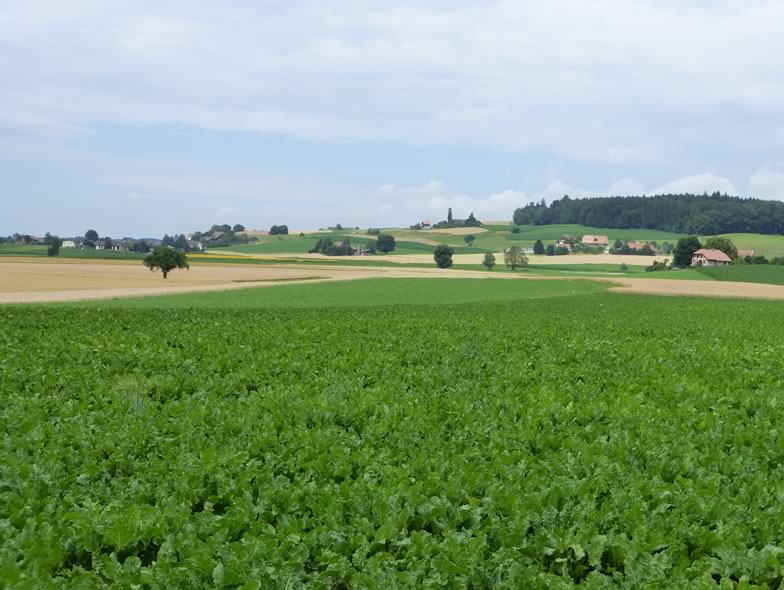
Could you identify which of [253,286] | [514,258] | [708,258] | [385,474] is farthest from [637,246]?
[385,474]

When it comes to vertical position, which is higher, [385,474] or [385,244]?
[385,244]

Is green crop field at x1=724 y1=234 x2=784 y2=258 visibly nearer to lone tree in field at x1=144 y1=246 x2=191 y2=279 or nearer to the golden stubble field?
the golden stubble field

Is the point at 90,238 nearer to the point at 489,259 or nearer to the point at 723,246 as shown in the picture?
the point at 489,259

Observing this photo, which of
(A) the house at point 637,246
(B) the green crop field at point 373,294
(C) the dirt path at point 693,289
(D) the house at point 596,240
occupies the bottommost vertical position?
(C) the dirt path at point 693,289

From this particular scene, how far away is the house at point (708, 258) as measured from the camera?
129m

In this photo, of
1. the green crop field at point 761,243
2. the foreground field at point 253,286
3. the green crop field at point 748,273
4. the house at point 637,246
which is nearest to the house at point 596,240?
the house at point 637,246

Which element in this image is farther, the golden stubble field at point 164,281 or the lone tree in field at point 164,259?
the lone tree in field at point 164,259

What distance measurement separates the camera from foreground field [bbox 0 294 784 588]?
5543mm

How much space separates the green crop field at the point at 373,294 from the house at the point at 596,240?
338 feet

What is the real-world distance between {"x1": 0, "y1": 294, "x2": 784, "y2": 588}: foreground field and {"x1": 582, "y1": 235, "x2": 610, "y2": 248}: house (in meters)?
171

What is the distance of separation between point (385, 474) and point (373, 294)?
5344 cm

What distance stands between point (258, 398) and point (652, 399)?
6.65m

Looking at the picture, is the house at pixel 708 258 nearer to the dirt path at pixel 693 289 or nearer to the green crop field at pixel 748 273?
the green crop field at pixel 748 273

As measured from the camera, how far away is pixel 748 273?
101 metres
